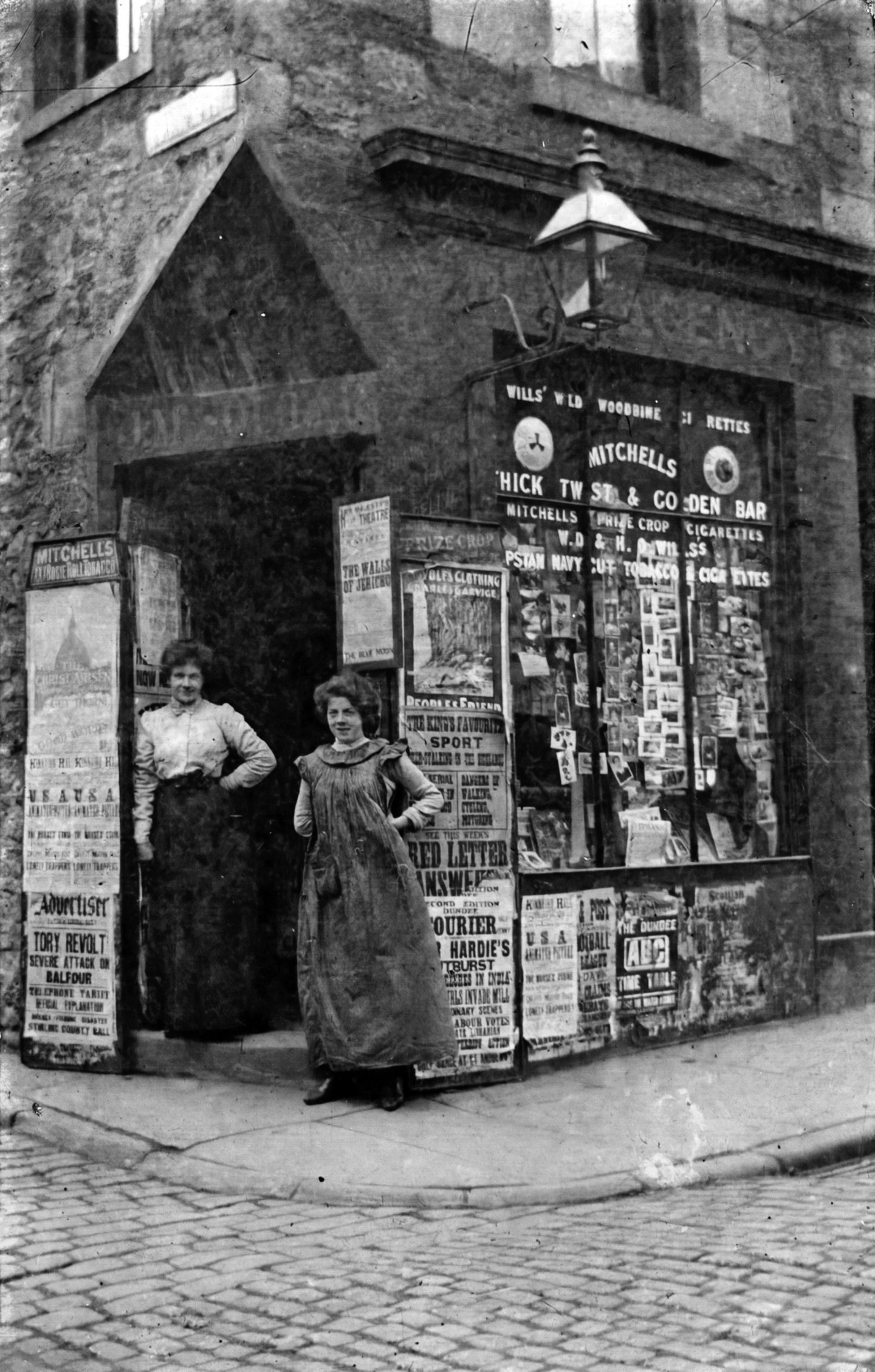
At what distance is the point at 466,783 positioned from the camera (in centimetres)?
730

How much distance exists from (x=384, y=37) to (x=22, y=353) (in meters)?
2.82

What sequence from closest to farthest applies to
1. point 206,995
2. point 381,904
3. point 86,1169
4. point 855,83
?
point 86,1169 < point 381,904 < point 206,995 < point 855,83

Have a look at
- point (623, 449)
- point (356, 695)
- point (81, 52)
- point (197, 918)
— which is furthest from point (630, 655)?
point (81, 52)

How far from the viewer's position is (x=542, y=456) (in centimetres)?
836

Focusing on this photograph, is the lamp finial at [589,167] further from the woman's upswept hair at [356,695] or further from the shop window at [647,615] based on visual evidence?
the woman's upswept hair at [356,695]

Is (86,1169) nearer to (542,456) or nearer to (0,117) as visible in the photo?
(542,456)

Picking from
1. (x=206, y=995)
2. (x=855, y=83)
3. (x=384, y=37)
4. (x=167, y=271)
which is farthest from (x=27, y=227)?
(x=855, y=83)

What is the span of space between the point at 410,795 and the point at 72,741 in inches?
74.2

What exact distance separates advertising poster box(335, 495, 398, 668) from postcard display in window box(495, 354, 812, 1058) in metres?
1.02

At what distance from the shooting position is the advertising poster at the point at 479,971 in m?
7.09

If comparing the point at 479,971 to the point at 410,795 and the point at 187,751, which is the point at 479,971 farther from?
the point at 187,751

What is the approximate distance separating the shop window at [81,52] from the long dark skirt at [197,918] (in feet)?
13.6

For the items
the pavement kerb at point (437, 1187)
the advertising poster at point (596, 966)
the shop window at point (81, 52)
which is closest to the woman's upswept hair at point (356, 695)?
the advertising poster at point (596, 966)

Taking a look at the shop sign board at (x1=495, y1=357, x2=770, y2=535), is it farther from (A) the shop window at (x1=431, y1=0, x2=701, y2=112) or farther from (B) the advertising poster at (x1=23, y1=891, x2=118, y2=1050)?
(B) the advertising poster at (x1=23, y1=891, x2=118, y2=1050)
